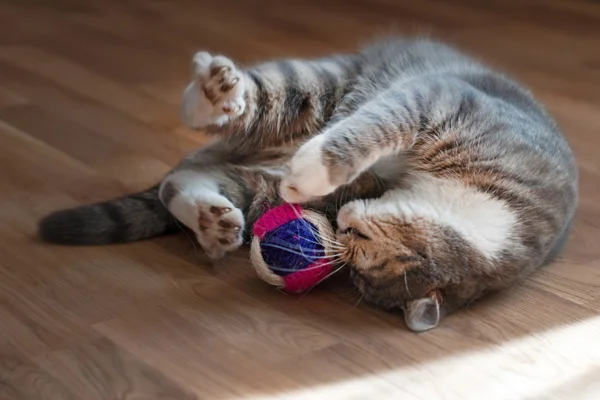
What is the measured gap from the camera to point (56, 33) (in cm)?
383

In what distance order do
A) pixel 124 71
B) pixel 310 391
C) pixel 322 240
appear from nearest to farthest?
pixel 310 391 → pixel 322 240 → pixel 124 71

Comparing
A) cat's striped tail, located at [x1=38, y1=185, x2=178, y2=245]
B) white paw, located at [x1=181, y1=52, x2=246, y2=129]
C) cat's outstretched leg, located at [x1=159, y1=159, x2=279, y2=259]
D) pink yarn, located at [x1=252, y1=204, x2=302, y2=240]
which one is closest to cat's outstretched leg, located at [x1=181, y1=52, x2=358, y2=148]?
white paw, located at [x1=181, y1=52, x2=246, y2=129]

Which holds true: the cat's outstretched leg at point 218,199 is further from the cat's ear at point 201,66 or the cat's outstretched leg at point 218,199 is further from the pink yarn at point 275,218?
the cat's ear at point 201,66

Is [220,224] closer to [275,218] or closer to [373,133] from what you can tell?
[275,218]

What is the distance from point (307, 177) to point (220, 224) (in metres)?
0.26

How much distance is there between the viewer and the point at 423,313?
1.89m

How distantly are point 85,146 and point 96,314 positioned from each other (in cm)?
95

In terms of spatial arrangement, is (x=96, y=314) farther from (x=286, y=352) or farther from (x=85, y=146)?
(x=85, y=146)

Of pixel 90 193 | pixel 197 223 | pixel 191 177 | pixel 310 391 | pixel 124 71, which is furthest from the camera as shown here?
pixel 124 71

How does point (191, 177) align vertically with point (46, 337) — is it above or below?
above

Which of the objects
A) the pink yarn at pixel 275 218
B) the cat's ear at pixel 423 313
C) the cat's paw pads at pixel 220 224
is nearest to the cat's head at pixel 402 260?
the cat's ear at pixel 423 313

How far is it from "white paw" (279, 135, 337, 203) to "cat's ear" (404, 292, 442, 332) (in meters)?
0.29

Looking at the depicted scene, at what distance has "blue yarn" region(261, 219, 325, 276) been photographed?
193 cm

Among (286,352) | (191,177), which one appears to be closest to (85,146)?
(191,177)
